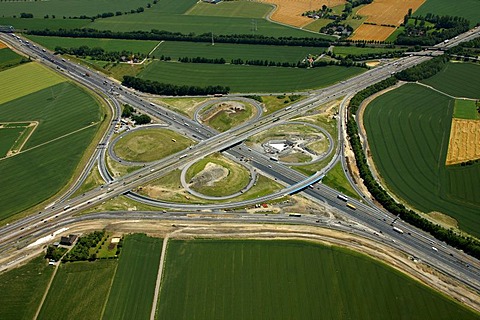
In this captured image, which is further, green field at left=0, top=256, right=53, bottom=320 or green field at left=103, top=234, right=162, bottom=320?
green field at left=0, top=256, right=53, bottom=320

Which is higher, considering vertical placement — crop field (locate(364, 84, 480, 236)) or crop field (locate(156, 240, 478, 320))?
crop field (locate(364, 84, 480, 236))

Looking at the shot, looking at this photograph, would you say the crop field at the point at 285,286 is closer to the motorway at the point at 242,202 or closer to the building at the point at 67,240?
the motorway at the point at 242,202

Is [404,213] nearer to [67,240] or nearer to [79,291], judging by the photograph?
[79,291]

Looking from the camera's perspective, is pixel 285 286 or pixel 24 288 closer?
pixel 285 286

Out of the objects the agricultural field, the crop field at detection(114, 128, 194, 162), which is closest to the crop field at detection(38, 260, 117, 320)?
the agricultural field

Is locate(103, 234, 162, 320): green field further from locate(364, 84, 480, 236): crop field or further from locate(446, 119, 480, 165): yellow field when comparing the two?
locate(446, 119, 480, 165): yellow field

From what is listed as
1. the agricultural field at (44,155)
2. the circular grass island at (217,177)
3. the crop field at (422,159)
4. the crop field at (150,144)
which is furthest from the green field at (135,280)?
the crop field at (422,159)

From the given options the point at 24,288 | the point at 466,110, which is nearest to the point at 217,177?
the point at 24,288
